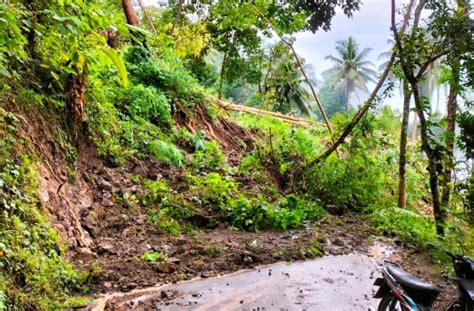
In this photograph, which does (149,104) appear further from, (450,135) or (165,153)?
(450,135)

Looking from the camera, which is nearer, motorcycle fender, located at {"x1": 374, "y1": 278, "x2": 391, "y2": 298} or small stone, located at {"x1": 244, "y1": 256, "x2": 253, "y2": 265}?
motorcycle fender, located at {"x1": 374, "y1": 278, "x2": 391, "y2": 298}

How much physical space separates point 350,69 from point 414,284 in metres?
32.7

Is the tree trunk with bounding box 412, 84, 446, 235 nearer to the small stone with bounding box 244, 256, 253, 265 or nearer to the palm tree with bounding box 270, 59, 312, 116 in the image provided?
the small stone with bounding box 244, 256, 253, 265

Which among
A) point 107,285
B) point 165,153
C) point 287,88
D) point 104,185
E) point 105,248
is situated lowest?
point 107,285

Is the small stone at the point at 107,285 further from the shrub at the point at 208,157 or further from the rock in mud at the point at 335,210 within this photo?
the rock in mud at the point at 335,210

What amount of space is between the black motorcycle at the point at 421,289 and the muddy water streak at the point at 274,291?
0.86 meters

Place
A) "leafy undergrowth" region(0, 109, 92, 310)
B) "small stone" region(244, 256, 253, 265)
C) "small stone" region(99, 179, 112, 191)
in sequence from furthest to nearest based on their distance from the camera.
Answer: "small stone" region(99, 179, 112, 191) < "small stone" region(244, 256, 253, 265) < "leafy undergrowth" region(0, 109, 92, 310)

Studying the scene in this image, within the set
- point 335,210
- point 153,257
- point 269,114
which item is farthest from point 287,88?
point 153,257

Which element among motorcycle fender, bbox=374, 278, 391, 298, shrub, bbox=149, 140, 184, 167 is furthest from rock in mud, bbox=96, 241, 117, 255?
motorcycle fender, bbox=374, 278, 391, 298

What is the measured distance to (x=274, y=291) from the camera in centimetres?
445

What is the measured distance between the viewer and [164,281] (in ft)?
14.7

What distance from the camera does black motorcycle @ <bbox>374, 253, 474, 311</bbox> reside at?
3.10m

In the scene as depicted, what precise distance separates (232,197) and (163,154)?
1.56 meters

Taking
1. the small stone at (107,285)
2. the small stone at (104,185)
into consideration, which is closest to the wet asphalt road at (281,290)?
the small stone at (107,285)
